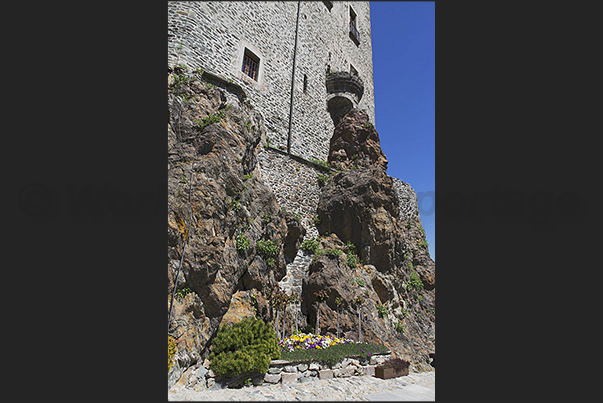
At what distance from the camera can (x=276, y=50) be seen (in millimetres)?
12680

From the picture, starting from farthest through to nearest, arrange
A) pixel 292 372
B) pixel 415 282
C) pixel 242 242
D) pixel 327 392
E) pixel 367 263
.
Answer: pixel 415 282 < pixel 367 263 < pixel 242 242 < pixel 292 372 < pixel 327 392

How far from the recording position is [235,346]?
242 inches

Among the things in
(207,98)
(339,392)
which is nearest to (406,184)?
(207,98)

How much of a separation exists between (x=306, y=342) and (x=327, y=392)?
2.20 meters

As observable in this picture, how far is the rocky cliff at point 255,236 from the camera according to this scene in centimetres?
620

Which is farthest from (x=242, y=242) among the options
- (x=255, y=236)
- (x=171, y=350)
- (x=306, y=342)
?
(x=306, y=342)

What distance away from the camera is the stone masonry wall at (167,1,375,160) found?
976cm

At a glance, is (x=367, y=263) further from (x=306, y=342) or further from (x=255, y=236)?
(x=255, y=236)

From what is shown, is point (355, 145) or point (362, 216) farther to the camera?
point (355, 145)

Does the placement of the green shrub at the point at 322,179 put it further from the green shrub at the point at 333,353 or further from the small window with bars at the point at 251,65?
the green shrub at the point at 333,353

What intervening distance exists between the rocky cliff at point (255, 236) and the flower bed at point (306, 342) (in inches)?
33.7

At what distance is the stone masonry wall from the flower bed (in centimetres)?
693
